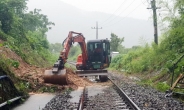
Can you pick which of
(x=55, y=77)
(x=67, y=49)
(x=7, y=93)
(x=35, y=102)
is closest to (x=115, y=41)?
(x=67, y=49)

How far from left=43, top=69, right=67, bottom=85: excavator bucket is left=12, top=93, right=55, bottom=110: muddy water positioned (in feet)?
5.29

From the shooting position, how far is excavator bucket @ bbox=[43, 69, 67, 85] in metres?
14.2

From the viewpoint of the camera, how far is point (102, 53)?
2186 centimetres

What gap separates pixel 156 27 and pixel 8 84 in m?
20.0

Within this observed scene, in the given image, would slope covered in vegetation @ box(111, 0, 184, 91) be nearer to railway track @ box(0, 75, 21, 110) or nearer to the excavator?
the excavator

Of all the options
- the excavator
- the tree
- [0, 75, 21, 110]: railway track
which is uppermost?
the tree

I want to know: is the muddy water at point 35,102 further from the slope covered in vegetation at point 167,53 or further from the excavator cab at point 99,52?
the excavator cab at point 99,52

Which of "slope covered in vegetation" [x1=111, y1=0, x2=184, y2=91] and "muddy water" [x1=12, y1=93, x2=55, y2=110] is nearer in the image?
"muddy water" [x1=12, y1=93, x2=55, y2=110]

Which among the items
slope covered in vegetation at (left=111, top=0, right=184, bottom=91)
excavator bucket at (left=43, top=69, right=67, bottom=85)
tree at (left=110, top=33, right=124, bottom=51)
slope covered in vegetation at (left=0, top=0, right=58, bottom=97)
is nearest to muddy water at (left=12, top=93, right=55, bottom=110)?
slope covered in vegetation at (left=0, top=0, right=58, bottom=97)

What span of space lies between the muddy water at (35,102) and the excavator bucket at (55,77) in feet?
5.29

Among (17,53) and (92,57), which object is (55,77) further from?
(92,57)

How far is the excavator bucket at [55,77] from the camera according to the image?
46.5 feet

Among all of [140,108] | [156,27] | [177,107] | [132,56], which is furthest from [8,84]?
[132,56]

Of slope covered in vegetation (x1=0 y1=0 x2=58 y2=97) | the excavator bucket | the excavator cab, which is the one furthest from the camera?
the excavator cab
